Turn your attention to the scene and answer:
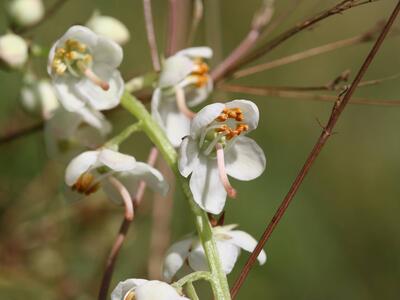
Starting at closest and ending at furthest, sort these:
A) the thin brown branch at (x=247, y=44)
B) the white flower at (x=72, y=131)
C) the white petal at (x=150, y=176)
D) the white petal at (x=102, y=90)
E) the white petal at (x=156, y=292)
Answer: the white petal at (x=156, y=292) → the white petal at (x=150, y=176) → the white petal at (x=102, y=90) → the white flower at (x=72, y=131) → the thin brown branch at (x=247, y=44)

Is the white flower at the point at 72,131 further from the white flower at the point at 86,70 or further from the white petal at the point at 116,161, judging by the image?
the white petal at the point at 116,161

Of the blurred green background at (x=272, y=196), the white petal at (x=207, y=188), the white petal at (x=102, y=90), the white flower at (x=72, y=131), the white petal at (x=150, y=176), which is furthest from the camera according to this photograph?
the blurred green background at (x=272, y=196)

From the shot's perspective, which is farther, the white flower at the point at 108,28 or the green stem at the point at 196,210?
the white flower at the point at 108,28

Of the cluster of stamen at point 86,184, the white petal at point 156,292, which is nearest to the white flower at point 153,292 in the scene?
the white petal at point 156,292

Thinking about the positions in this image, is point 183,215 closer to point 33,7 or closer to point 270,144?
point 270,144

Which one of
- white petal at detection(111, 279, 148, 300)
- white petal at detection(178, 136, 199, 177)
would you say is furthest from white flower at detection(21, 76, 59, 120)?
white petal at detection(111, 279, 148, 300)

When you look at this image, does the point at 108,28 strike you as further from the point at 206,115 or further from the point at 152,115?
the point at 206,115

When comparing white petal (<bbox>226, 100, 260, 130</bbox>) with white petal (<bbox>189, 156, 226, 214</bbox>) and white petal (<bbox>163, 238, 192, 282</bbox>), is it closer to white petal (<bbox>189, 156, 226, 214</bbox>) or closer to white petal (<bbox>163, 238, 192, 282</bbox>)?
white petal (<bbox>189, 156, 226, 214</bbox>)

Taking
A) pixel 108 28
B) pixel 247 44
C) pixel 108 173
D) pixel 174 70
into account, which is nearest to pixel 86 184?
pixel 108 173
